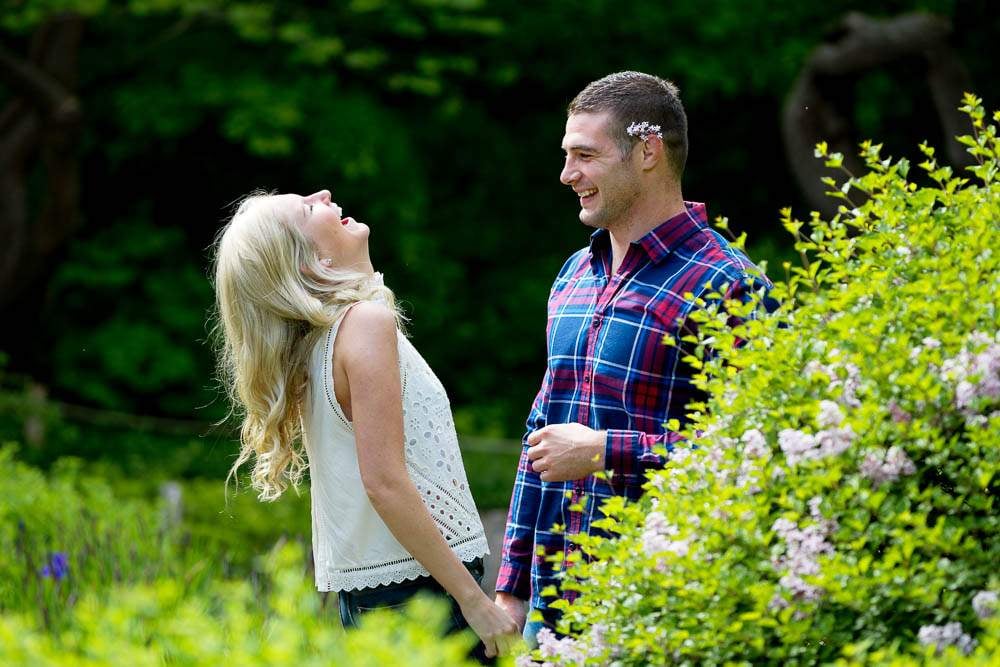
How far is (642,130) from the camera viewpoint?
3.19 m

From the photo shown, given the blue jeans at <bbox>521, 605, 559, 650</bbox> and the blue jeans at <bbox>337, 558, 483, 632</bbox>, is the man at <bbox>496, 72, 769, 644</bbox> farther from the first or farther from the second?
the blue jeans at <bbox>337, 558, 483, 632</bbox>

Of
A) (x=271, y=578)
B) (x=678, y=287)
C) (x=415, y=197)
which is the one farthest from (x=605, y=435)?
(x=415, y=197)

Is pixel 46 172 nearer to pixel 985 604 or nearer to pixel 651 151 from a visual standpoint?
pixel 651 151

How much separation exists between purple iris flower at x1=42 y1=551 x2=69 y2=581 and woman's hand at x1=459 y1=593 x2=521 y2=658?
7.44 feet

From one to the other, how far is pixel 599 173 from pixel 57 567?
2670mm

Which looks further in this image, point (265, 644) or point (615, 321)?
point (615, 321)

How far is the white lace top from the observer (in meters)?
2.98

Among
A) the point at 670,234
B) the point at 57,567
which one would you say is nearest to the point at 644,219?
the point at 670,234

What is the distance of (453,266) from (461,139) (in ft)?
5.24

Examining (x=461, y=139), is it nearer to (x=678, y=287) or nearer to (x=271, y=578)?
(x=271, y=578)

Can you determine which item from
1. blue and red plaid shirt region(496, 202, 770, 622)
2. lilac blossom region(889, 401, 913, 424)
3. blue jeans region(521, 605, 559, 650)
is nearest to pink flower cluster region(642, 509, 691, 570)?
lilac blossom region(889, 401, 913, 424)

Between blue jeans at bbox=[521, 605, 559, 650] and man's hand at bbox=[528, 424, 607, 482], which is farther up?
man's hand at bbox=[528, 424, 607, 482]

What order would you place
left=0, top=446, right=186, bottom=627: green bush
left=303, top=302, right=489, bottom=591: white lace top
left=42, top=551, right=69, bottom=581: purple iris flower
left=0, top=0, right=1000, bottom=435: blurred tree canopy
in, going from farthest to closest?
left=0, top=0, right=1000, bottom=435: blurred tree canopy → left=42, top=551, right=69, bottom=581: purple iris flower → left=0, top=446, right=186, bottom=627: green bush → left=303, top=302, right=489, bottom=591: white lace top

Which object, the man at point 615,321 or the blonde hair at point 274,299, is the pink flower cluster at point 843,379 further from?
the blonde hair at point 274,299
